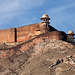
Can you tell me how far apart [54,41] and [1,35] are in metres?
17.1

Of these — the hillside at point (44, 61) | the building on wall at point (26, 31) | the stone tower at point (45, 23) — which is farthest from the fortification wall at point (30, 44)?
the stone tower at point (45, 23)

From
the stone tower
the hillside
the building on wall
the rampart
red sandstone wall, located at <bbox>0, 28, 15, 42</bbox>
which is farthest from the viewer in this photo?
red sandstone wall, located at <bbox>0, 28, 15, 42</bbox>

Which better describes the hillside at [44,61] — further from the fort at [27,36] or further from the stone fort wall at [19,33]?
the stone fort wall at [19,33]

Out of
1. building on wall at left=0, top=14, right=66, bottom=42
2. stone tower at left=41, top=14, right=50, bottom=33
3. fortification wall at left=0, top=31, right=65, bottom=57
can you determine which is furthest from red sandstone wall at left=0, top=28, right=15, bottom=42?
stone tower at left=41, top=14, right=50, bottom=33

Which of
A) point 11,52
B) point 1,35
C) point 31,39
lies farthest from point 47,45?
point 1,35

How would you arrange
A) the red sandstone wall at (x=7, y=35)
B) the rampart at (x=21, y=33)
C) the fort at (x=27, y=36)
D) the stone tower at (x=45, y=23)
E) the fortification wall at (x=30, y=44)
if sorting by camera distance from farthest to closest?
1. the red sandstone wall at (x=7, y=35)
2. the rampart at (x=21, y=33)
3. the stone tower at (x=45, y=23)
4. the fort at (x=27, y=36)
5. the fortification wall at (x=30, y=44)

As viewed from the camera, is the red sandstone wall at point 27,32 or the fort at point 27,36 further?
the red sandstone wall at point 27,32

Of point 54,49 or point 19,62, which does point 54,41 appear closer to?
point 54,49

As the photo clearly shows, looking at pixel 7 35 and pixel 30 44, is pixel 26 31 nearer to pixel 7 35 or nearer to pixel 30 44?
pixel 7 35

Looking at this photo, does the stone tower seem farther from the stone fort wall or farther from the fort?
the stone fort wall

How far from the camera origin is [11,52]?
1757 inches

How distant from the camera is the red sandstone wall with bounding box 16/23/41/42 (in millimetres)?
47719

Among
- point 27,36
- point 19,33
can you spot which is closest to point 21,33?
point 19,33

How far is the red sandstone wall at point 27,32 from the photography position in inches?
1879
